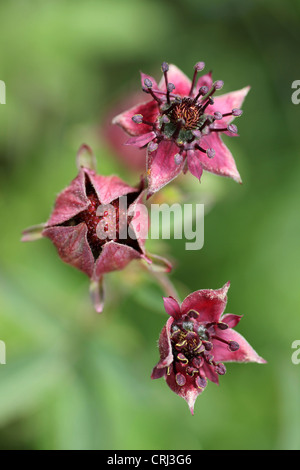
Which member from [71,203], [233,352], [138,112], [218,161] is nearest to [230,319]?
[233,352]

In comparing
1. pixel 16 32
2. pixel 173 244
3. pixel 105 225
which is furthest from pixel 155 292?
pixel 16 32

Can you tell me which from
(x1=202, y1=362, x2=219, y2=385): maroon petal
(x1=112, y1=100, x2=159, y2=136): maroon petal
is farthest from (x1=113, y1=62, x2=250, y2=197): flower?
(x1=202, y1=362, x2=219, y2=385): maroon petal

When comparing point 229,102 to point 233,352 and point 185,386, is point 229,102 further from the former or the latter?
point 185,386

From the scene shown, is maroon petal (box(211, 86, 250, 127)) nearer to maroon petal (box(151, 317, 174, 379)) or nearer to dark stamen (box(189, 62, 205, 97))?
dark stamen (box(189, 62, 205, 97))

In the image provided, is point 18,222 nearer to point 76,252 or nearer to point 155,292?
point 155,292

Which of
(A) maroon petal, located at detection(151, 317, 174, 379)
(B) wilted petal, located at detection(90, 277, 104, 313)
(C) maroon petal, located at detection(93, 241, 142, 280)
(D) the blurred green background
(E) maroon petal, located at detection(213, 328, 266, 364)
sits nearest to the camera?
(A) maroon petal, located at detection(151, 317, 174, 379)

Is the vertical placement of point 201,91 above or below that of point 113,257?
above
